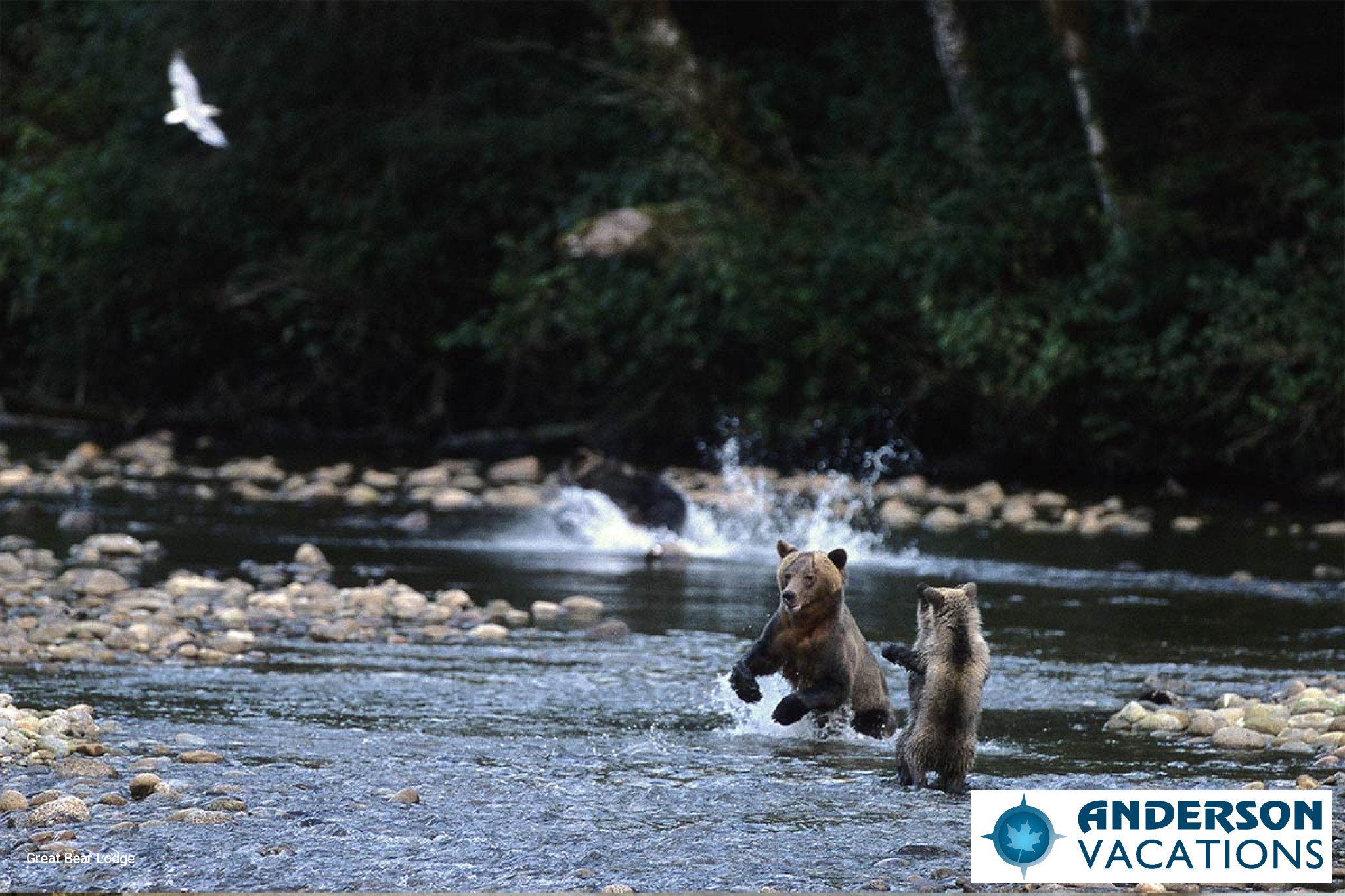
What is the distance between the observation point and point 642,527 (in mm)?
12773

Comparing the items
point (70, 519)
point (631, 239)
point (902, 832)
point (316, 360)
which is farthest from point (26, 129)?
point (902, 832)

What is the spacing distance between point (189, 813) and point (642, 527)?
7.91 metres

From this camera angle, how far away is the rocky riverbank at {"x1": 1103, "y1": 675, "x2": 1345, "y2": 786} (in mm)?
6203

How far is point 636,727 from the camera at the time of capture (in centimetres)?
655

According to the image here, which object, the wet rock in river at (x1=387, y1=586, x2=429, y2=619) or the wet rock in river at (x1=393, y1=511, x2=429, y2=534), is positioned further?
the wet rock in river at (x1=393, y1=511, x2=429, y2=534)

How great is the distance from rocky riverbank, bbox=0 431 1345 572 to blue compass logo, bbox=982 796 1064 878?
27.8 feet

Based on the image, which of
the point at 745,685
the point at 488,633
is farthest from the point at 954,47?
the point at 745,685

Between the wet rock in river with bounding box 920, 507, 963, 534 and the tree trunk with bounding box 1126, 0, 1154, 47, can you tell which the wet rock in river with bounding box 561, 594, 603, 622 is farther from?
the tree trunk with bounding box 1126, 0, 1154, 47

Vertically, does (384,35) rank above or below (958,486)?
above

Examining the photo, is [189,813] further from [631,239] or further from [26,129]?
[26,129]

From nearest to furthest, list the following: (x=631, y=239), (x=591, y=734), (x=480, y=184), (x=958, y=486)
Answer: (x=591, y=734) → (x=958, y=486) → (x=631, y=239) → (x=480, y=184)

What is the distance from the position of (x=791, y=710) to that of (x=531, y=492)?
9444mm

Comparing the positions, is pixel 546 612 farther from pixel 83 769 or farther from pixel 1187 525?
pixel 1187 525

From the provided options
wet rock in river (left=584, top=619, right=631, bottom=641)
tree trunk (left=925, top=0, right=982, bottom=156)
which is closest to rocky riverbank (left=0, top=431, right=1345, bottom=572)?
tree trunk (left=925, top=0, right=982, bottom=156)
